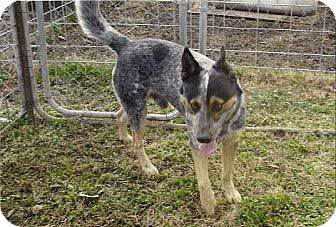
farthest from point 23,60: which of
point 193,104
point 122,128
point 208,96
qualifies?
point 208,96

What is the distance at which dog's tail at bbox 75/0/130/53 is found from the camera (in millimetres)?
4066

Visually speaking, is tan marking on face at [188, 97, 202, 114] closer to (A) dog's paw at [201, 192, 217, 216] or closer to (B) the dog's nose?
(B) the dog's nose

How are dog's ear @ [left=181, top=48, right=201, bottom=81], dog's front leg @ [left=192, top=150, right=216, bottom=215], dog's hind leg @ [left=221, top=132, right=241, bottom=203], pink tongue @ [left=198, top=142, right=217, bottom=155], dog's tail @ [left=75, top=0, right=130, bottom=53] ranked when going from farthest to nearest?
1. dog's tail @ [left=75, top=0, right=130, bottom=53]
2. dog's hind leg @ [left=221, top=132, right=241, bottom=203]
3. dog's front leg @ [left=192, top=150, right=216, bottom=215]
4. pink tongue @ [left=198, top=142, right=217, bottom=155]
5. dog's ear @ [left=181, top=48, right=201, bottom=81]

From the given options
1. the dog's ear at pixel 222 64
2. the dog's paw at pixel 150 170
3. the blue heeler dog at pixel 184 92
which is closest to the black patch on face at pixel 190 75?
the blue heeler dog at pixel 184 92

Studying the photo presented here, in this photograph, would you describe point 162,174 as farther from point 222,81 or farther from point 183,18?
point 183,18

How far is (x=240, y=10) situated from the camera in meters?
6.83

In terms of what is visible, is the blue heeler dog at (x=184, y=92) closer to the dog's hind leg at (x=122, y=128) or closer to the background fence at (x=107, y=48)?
the dog's hind leg at (x=122, y=128)

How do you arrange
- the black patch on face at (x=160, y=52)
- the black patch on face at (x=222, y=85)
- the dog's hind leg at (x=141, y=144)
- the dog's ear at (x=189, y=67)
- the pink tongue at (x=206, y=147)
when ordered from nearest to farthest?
the black patch on face at (x=222, y=85), the dog's ear at (x=189, y=67), the pink tongue at (x=206, y=147), the black patch on face at (x=160, y=52), the dog's hind leg at (x=141, y=144)

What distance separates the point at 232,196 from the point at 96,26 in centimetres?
182

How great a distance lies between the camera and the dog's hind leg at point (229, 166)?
3512 mm

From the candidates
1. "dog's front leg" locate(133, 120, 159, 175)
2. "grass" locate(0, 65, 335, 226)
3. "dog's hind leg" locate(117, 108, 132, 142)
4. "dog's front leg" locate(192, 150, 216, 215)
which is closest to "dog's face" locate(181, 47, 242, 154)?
"dog's front leg" locate(192, 150, 216, 215)

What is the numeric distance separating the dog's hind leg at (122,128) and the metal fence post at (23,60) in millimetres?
954

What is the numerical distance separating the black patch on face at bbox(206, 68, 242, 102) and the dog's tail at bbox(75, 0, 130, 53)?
1.20m

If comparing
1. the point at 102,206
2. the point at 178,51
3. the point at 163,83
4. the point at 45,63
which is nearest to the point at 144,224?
the point at 102,206
